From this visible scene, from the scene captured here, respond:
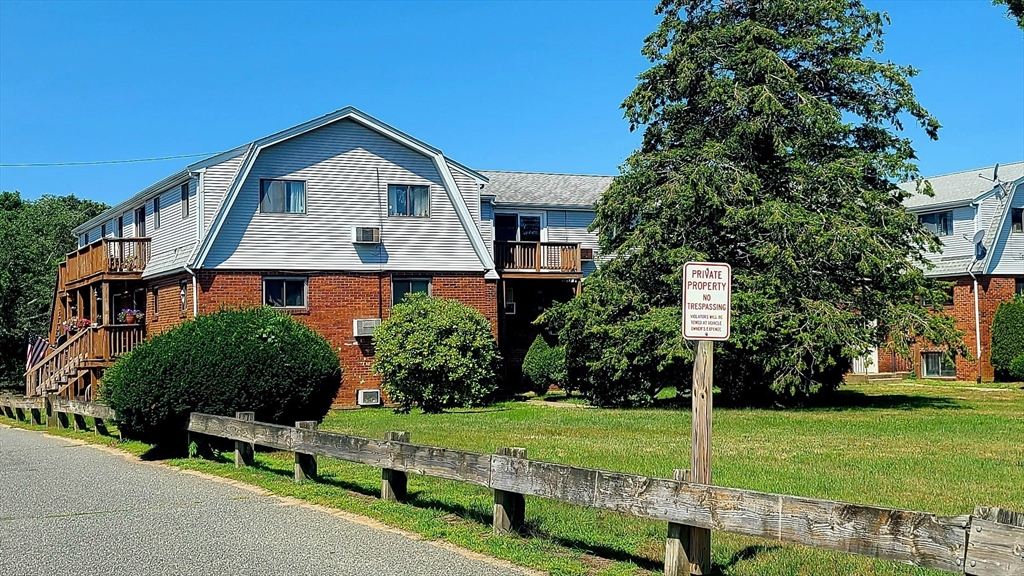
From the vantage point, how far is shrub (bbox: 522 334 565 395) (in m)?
31.4

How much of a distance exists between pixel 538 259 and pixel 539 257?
3.8 inches

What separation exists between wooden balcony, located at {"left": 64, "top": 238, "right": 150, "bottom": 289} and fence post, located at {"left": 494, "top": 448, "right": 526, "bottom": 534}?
25.1m

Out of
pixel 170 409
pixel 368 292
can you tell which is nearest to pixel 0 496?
pixel 170 409

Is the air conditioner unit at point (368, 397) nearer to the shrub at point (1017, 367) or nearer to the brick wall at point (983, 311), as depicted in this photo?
the brick wall at point (983, 311)

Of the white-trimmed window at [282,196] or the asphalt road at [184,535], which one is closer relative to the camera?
the asphalt road at [184,535]

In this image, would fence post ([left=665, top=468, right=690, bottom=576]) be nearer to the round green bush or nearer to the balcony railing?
the round green bush

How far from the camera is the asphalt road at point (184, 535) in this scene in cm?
837

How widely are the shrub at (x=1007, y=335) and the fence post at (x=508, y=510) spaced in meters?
30.3

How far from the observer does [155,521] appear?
34.5 ft

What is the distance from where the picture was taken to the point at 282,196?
95.5 feet

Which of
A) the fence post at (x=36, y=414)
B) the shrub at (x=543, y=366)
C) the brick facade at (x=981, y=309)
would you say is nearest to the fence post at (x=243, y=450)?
the fence post at (x=36, y=414)

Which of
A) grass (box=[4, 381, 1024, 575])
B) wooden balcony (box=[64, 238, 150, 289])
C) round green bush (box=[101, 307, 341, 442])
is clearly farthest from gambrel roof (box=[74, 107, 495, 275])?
round green bush (box=[101, 307, 341, 442])

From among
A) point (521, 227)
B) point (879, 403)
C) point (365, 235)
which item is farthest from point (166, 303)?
point (879, 403)

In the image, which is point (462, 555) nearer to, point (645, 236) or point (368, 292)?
point (645, 236)
